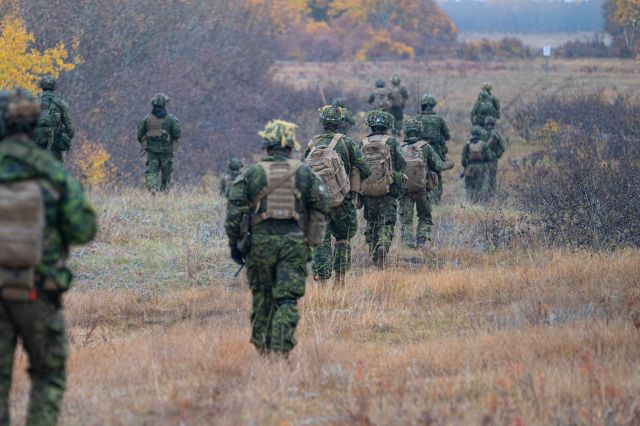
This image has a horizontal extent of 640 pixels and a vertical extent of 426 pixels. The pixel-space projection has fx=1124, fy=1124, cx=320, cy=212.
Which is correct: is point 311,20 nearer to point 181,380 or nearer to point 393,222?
point 393,222

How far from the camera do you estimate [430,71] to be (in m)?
50.1

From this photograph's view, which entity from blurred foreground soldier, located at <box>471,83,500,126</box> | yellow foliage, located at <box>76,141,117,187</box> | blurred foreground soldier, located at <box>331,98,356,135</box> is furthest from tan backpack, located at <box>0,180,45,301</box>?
yellow foliage, located at <box>76,141,117,187</box>

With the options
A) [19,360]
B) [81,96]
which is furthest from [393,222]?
[81,96]

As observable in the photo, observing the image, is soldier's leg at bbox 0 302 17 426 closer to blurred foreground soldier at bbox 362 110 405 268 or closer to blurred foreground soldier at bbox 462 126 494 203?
blurred foreground soldier at bbox 362 110 405 268

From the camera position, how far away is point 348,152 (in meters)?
11.0

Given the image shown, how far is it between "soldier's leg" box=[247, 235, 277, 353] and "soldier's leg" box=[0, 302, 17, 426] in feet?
7.59

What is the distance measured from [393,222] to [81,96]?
2140 cm

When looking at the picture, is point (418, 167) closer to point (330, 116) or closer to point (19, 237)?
point (330, 116)

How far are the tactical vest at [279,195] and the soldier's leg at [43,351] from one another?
217 cm

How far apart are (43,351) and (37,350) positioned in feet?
0.10

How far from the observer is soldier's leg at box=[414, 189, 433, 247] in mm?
14445

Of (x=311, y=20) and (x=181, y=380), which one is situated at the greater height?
(x=311, y=20)

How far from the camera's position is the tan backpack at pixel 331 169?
10.6 m

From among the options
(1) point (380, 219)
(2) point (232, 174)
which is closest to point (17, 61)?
(2) point (232, 174)
